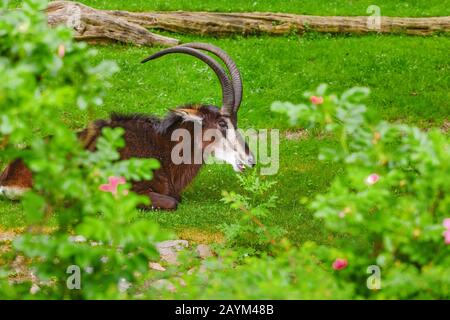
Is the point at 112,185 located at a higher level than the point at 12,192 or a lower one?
lower

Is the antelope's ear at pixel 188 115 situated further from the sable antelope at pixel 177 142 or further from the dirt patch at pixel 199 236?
the dirt patch at pixel 199 236

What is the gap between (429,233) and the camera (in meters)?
4.74

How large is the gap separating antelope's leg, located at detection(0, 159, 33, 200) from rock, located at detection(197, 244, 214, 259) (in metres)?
2.66

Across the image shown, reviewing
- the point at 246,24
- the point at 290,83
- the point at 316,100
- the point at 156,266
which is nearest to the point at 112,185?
the point at 316,100

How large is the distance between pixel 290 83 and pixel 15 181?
764 centimetres

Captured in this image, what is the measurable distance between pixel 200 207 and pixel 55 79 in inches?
248

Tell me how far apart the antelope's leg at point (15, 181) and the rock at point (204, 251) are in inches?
105

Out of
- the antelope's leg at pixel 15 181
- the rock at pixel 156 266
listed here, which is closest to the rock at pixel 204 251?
the rock at pixel 156 266

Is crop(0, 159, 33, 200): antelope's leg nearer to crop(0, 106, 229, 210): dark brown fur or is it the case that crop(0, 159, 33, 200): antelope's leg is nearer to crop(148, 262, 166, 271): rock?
crop(0, 106, 229, 210): dark brown fur

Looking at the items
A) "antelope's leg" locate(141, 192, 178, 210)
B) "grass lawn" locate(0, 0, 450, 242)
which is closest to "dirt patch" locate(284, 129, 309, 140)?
"grass lawn" locate(0, 0, 450, 242)

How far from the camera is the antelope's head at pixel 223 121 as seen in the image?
37.3 feet

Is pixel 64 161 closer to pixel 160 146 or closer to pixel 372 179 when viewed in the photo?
pixel 372 179

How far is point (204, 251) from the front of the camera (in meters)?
9.43

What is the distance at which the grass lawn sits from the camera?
12.7 m
